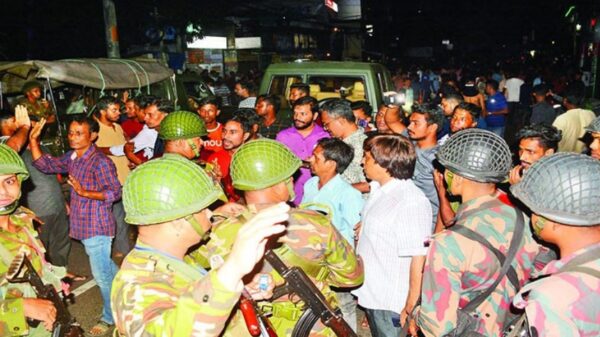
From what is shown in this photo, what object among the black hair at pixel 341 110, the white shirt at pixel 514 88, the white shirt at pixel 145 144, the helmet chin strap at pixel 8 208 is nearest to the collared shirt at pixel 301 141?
the black hair at pixel 341 110

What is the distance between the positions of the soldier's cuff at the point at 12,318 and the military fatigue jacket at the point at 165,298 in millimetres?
1024

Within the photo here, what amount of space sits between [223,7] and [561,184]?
53.3ft

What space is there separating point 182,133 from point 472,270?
2766mm

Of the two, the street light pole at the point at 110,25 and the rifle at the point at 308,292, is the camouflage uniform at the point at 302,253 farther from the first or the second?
the street light pole at the point at 110,25

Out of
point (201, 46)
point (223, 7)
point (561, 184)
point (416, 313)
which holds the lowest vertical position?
point (416, 313)

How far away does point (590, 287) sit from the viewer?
5.28ft

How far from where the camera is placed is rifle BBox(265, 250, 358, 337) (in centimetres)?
196

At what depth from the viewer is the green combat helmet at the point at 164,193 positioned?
166 centimetres

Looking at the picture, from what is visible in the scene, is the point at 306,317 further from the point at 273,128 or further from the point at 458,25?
the point at 458,25

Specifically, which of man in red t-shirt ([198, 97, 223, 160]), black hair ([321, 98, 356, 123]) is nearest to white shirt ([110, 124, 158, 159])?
man in red t-shirt ([198, 97, 223, 160])

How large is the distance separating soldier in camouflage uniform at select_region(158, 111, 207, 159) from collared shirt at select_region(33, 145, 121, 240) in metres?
0.56

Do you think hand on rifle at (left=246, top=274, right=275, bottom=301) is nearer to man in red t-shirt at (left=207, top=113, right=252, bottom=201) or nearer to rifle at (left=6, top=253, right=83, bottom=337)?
rifle at (left=6, top=253, right=83, bottom=337)

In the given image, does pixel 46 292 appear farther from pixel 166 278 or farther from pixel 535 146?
pixel 535 146

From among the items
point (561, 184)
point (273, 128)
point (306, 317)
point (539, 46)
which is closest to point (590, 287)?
point (561, 184)
